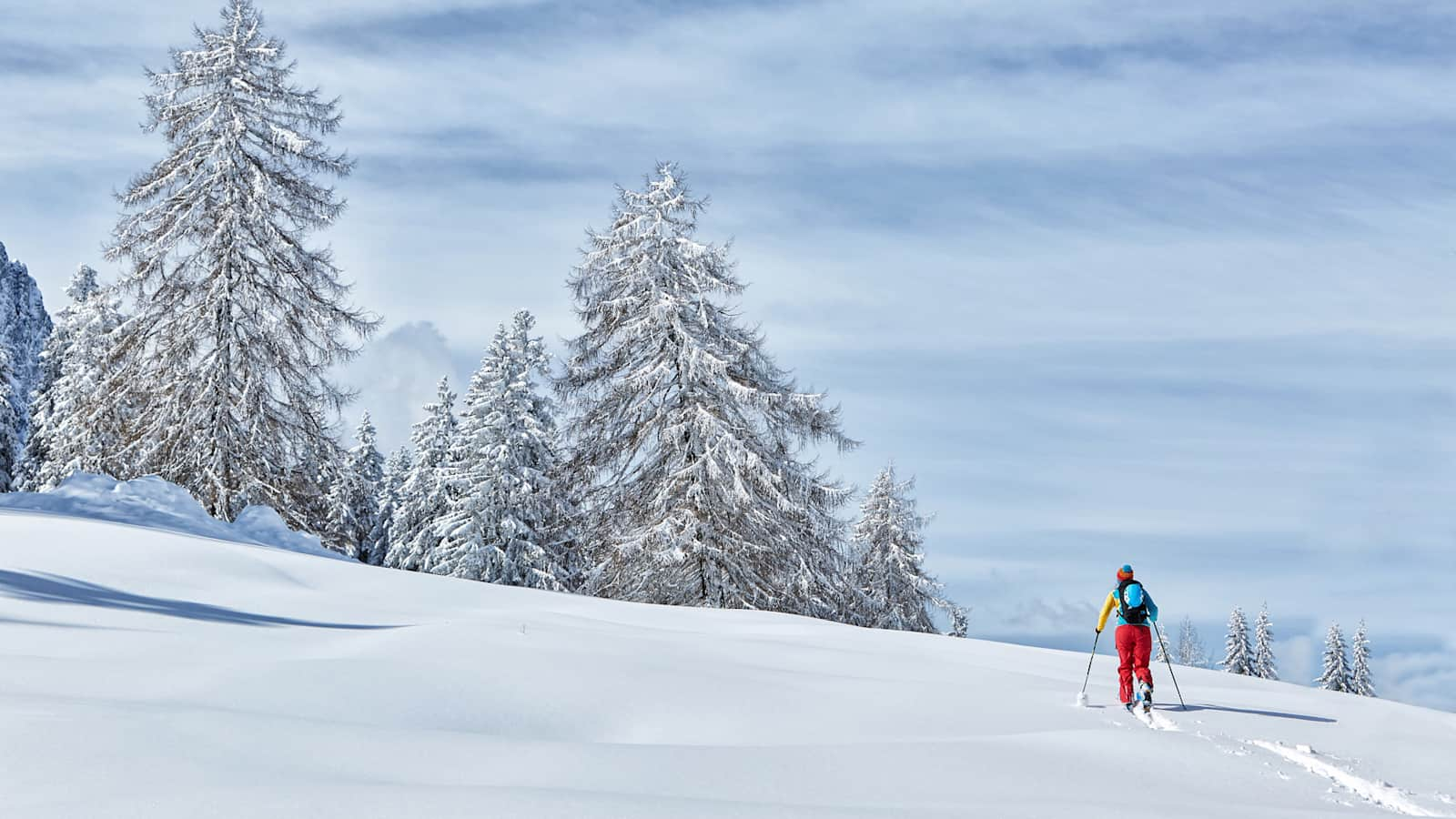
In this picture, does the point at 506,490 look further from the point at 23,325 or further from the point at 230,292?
the point at 23,325

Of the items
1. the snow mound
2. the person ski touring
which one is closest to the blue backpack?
the person ski touring

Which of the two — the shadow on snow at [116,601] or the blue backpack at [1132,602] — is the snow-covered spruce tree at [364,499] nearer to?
the shadow on snow at [116,601]

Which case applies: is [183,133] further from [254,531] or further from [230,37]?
[254,531]

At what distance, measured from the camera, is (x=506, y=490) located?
32.3 m

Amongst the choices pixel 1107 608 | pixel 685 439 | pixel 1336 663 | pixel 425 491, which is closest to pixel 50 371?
pixel 425 491

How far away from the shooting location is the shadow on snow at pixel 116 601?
9.56 metres

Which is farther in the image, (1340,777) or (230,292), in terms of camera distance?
(230,292)

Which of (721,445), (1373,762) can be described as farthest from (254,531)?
(1373,762)

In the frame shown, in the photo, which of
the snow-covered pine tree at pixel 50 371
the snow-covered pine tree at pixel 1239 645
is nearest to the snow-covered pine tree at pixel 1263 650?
the snow-covered pine tree at pixel 1239 645

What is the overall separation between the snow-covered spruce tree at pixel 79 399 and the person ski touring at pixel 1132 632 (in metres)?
17.2

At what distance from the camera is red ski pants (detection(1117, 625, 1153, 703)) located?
37.8ft

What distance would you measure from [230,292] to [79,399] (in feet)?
20.2

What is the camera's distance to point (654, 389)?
80.9 feet

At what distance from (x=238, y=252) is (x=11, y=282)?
70377mm
